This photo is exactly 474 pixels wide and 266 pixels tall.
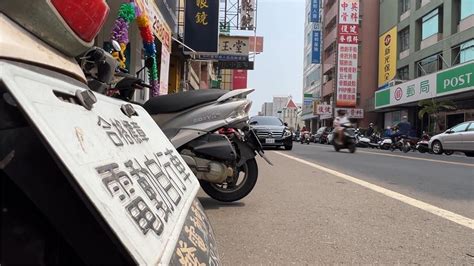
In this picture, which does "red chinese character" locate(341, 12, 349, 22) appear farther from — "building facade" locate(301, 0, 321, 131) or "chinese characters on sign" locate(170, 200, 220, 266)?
"chinese characters on sign" locate(170, 200, 220, 266)

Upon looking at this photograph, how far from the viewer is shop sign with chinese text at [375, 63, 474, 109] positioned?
24109 mm

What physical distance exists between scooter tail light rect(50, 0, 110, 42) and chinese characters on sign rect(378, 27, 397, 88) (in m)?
42.2

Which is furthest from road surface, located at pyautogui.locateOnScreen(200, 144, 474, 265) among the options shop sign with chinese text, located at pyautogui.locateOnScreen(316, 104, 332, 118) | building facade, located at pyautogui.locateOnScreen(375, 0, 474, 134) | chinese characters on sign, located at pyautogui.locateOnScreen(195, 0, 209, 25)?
shop sign with chinese text, located at pyautogui.locateOnScreen(316, 104, 332, 118)

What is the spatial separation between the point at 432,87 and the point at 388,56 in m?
14.9

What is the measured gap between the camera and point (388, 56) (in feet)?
139

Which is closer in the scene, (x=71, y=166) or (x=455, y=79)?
(x=71, y=166)

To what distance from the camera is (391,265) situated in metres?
3.07

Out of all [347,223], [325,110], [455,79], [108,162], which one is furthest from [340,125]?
[325,110]

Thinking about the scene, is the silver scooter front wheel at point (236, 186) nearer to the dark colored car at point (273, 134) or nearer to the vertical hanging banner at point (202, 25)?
the vertical hanging banner at point (202, 25)

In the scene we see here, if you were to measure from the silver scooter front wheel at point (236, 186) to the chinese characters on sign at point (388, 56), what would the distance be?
3882 centimetres

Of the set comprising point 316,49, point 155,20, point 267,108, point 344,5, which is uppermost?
point 344,5

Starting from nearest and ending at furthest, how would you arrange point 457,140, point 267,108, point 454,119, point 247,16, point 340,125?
point 340,125 → point 457,140 → point 247,16 → point 454,119 → point 267,108

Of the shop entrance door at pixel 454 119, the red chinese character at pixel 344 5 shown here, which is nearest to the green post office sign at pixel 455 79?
the shop entrance door at pixel 454 119

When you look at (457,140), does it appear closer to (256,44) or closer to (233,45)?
(233,45)
